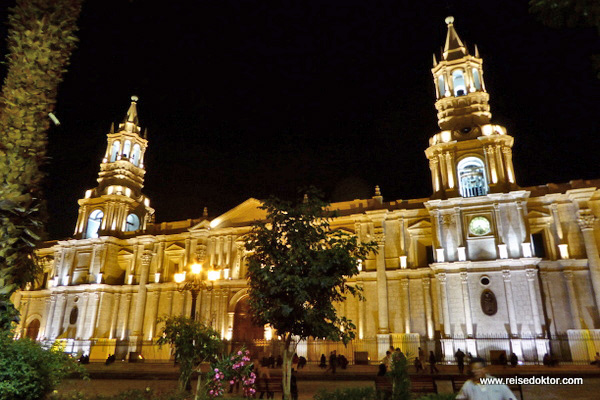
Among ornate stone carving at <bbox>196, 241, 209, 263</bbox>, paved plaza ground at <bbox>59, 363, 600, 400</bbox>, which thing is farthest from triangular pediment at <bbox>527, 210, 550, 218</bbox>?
ornate stone carving at <bbox>196, 241, 209, 263</bbox>

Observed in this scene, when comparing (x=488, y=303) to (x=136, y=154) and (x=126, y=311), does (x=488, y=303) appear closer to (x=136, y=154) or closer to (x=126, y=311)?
(x=126, y=311)

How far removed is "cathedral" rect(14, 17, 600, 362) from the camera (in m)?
24.2

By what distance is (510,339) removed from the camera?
23.0 metres

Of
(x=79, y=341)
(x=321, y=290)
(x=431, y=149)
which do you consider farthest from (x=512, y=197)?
(x=79, y=341)

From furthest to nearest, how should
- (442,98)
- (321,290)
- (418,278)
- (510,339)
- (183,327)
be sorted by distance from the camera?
(442,98) → (418,278) → (510,339) → (321,290) → (183,327)

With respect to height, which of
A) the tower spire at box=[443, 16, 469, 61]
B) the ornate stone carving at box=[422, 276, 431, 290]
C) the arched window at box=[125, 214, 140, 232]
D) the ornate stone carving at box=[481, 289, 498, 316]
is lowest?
the ornate stone carving at box=[481, 289, 498, 316]

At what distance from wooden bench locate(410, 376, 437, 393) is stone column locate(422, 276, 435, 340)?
16.5 m

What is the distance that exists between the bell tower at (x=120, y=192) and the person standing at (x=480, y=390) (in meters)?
36.2

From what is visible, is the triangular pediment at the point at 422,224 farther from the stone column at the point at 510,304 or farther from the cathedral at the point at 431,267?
the stone column at the point at 510,304

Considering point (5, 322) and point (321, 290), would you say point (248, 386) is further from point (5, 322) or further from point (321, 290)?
point (5, 322)

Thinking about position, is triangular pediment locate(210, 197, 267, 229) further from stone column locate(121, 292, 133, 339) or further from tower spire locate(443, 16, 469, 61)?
tower spire locate(443, 16, 469, 61)

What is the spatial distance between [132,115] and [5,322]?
4089cm

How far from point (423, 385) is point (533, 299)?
1637 cm

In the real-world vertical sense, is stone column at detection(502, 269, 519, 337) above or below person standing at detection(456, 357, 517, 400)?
above
